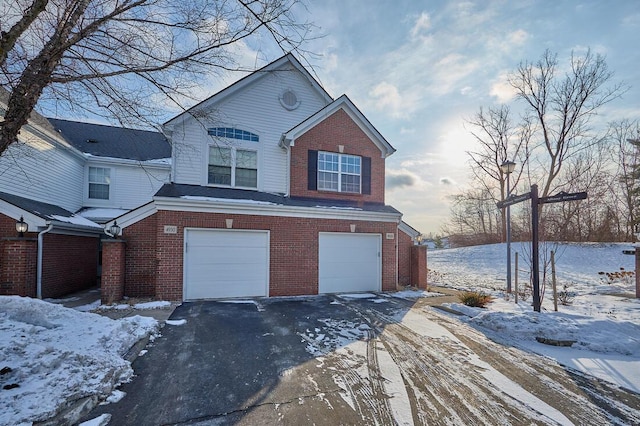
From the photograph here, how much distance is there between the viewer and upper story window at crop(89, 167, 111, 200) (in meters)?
14.1

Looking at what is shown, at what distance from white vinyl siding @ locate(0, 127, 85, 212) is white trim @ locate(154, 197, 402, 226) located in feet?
16.4

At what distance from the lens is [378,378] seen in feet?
13.3

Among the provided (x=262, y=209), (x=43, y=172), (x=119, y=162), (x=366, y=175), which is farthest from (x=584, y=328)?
(x=119, y=162)

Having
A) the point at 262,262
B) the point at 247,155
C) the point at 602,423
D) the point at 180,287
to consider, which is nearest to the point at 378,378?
the point at 602,423

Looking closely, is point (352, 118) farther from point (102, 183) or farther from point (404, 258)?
point (102, 183)

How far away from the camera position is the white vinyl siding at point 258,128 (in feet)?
34.7

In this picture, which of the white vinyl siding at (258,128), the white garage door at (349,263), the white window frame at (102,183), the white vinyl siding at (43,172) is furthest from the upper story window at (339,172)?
the white window frame at (102,183)

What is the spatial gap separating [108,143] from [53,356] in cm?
1487

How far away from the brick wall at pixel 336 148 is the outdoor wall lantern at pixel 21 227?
26.7ft

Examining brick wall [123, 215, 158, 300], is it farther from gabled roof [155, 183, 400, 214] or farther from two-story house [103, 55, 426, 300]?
gabled roof [155, 183, 400, 214]

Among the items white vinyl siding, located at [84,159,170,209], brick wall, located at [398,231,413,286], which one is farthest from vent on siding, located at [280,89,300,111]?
white vinyl siding, located at [84,159,170,209]

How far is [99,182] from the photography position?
1423 cm

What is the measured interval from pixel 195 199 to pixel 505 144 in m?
26.8

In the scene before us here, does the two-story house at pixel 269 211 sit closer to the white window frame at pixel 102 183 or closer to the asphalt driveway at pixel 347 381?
the asphalt driveway at pixel 347 381
